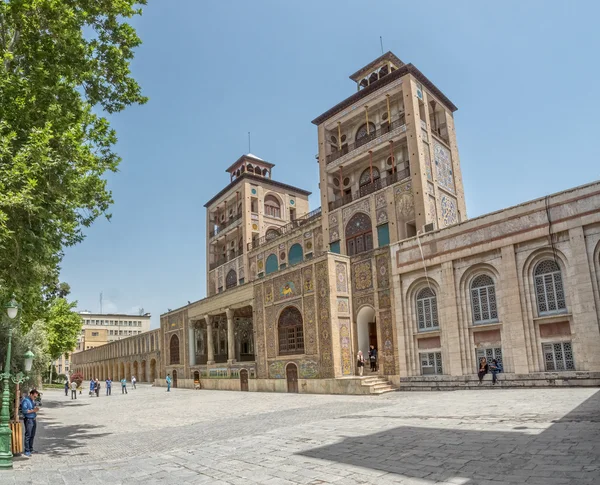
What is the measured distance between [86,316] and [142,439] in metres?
90.1

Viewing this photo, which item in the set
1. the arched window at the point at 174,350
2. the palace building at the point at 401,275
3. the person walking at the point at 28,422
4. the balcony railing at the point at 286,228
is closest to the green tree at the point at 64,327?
the arched window at the point at 174,350

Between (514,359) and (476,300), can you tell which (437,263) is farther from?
(514,359)

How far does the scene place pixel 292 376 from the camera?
89.4 ft

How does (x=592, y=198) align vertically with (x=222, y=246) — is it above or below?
below

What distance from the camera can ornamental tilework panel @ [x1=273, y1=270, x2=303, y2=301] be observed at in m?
27.4

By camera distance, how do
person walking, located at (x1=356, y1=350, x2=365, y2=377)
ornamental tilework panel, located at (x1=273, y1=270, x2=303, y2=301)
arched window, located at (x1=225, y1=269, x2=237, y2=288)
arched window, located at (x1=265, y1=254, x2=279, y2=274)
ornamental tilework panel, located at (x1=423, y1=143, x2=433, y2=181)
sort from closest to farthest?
person walking, located at (x1=356, y1=350, x2=365, y2=377) < ornamental tilework panel, located at (x1=423, y1=143, x2=433, y2=181) < ornamental tilework panel, located at (x1=273, y1=270, x2=303, y2=301) < arched window, located at (x1=265, y1=254, x2=279, y2=274) < arched window, located at (x1=225, y1=269, x2=237, y2=288)

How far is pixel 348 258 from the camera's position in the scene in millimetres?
26562

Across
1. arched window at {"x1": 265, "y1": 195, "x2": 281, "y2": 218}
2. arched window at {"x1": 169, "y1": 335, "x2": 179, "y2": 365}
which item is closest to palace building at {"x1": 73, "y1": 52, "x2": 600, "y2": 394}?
arched window at {"x1": 265, "y1": 195, "x2": 281, "y2": 218}

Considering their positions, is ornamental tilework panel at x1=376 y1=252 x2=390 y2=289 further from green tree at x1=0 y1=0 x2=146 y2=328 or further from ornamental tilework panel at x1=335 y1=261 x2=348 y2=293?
green tree at x1=0 y1=0 x2=146 y2=328

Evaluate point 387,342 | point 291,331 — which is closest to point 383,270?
point 387,342

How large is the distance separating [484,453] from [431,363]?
14.7 meters

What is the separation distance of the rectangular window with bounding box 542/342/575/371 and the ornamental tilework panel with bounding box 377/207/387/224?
11089mm

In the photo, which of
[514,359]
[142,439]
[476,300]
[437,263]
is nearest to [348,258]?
[437,263]

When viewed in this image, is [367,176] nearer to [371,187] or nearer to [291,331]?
[371,187]
